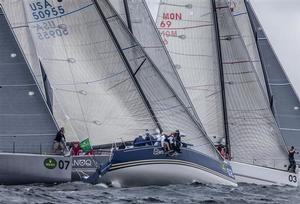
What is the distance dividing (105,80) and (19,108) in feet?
15.9

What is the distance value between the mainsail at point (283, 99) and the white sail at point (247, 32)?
0.33 m

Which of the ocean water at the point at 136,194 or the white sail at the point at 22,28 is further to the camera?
the white sail at the point at 22,28

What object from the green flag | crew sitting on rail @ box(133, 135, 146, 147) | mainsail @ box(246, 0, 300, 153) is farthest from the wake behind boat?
mainsail @ box(246, 0, 300, 153)

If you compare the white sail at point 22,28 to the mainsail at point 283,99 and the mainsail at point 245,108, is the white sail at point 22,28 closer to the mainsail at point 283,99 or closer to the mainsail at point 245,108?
the mainsail at point 245,108

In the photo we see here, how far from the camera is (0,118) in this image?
118 feet

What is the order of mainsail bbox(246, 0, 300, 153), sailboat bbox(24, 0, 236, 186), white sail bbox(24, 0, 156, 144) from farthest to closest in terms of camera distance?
mainsail bbox(246, 0, 300, 153)
white sail bbox(24, 0, 156, 144)
sailboat bbox(24, 0, 236, 186)

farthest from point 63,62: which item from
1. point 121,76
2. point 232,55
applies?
point 232,55


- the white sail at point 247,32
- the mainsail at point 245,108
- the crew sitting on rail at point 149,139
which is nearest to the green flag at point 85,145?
the crew sitting on rail at point 149,139

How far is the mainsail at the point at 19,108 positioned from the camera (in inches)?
1417

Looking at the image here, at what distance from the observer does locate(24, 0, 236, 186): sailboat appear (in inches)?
1561

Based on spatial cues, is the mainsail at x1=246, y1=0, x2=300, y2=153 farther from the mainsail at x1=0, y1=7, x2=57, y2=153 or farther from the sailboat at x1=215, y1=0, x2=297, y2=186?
the mainsail at x1=0, y1=7, x2=57, y2=153

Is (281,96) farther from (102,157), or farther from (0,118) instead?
(0,118)

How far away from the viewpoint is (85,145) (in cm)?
4019

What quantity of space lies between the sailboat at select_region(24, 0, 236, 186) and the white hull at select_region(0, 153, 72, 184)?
4.18 m
